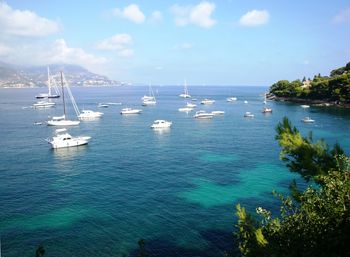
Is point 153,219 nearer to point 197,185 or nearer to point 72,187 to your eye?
point 197,185

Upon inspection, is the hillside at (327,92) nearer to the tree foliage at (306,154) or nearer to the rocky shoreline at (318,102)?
the rocky shoreline at (318,102)

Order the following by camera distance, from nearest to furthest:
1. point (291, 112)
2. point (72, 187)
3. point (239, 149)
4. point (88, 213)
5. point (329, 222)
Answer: point (329, 222), point (88, 213), point (72, 187), point (239, 149), point (291, 112)

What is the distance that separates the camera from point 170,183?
183ft

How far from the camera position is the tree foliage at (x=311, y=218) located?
55.5 feet

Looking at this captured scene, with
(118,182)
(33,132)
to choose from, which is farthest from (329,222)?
(33,132)

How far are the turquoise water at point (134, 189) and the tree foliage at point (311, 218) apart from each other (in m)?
14.5

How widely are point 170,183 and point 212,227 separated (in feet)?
54.9

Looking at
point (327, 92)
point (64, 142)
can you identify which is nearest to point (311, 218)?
point (64, 142)

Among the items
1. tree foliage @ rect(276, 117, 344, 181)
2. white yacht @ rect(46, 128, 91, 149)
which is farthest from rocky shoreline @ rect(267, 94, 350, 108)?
tree foliage @ rect(276, 117, 344, 181)

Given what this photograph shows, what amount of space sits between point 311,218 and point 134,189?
36906mm

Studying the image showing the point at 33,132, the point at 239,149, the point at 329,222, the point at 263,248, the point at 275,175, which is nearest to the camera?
the point at 329,222

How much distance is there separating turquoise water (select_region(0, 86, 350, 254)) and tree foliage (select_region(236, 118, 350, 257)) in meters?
14.5

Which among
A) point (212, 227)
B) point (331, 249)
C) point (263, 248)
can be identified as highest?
point (331, 249)

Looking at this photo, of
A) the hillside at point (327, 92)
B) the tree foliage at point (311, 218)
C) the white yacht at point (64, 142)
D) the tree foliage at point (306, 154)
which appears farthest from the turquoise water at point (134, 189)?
the hillside at point (327, 92)
